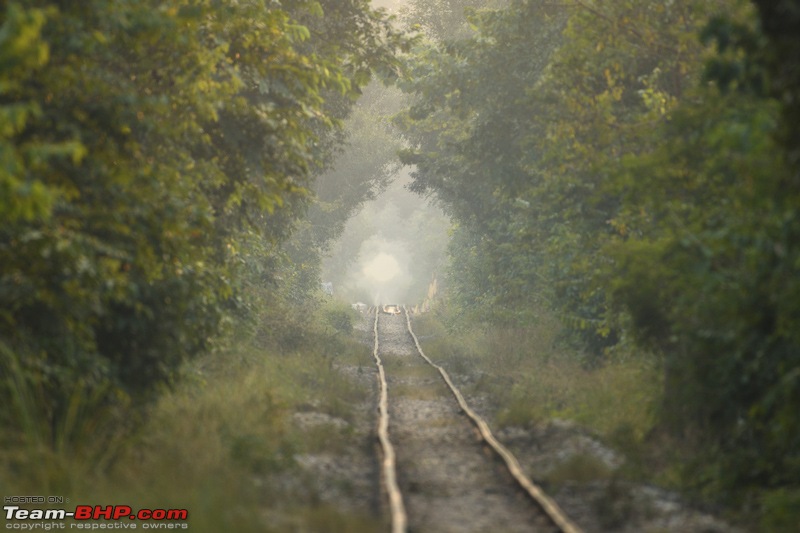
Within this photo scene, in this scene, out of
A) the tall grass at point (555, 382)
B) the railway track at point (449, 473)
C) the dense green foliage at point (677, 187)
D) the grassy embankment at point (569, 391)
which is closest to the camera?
the dense green foliage at point (677, 187)

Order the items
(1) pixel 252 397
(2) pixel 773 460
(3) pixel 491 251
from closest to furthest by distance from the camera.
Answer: (2) pixel 773 460 < (1) pixel 252 397 < (3) pixel 491 251

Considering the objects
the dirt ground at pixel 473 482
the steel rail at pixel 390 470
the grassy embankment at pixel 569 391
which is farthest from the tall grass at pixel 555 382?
the steel rail at pixel 390 470

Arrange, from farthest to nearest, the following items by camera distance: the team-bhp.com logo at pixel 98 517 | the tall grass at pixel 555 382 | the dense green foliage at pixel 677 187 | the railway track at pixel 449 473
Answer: the tall grass at pixel 555 382
the railway track at pixel 449 473
the dense green foliage at pixel 677 187
the team-bhp.com logo at pixel 98 517

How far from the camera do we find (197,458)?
8.70m

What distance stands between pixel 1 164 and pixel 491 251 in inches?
947

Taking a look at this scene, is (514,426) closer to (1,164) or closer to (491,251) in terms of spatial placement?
(1,164)

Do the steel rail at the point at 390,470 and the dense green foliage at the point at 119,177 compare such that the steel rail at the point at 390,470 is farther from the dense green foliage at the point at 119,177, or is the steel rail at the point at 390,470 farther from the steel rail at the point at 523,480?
the dense green foliage at the point at 119,177

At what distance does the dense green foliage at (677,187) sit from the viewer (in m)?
7.07

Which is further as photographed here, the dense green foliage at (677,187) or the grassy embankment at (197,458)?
the grassy embankment at (197,458)

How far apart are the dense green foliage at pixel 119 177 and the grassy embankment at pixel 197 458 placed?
40cm

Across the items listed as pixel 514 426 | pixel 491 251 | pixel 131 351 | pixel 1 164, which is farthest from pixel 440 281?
pixel 1 164

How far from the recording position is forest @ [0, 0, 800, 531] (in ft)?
23.6

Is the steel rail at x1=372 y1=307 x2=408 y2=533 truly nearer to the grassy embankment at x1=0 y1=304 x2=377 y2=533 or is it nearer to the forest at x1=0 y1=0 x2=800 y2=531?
the grassy embankment at x1=0 y1=304 x2=377 y2=533

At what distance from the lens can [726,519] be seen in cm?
758
